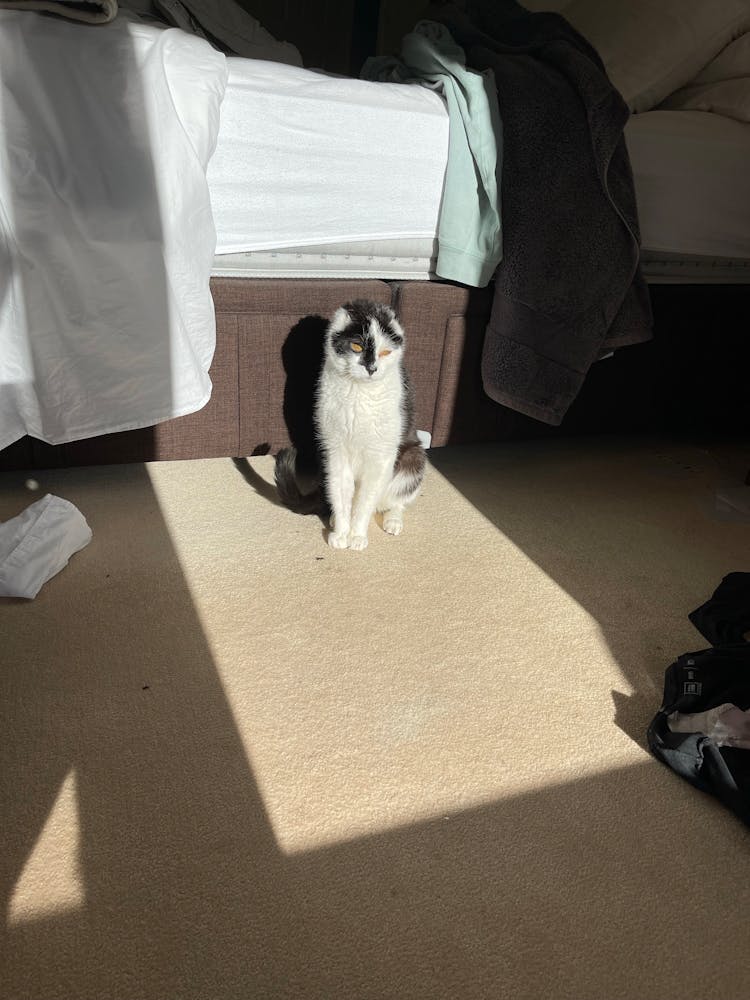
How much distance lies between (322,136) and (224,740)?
1.18m

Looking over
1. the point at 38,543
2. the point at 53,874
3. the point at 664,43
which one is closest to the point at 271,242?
the point at 38,543

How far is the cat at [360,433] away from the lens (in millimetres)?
1447

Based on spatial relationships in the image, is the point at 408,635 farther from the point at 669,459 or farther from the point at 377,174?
the point at 669,459

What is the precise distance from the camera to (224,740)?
108cm

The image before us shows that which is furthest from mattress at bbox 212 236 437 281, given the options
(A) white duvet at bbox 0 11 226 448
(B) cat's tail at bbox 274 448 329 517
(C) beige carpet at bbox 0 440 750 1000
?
(C) beige carpet at bbox 0 440 750 1000

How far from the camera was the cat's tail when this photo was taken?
1.60 metres

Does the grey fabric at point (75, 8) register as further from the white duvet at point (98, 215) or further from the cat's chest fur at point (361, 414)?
the cat's chest fur at point (361, 414)

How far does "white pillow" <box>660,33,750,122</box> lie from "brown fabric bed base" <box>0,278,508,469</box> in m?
0.95

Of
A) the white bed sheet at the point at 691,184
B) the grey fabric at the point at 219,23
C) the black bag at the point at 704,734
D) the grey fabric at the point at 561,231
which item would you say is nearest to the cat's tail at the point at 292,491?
the grey fabric at the point at 561,231

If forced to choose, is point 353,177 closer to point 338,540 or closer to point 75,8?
point 75,8

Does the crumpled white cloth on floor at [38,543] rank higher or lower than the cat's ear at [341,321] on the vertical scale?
lower

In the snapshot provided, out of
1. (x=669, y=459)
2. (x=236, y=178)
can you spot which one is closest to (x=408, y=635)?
(x=236, y=178)

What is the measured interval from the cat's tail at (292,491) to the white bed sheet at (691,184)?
102 centimetres

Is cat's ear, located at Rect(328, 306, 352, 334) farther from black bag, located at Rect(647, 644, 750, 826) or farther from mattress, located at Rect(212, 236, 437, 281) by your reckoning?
black bag, located at Rect(647, 644, 750, 826)
